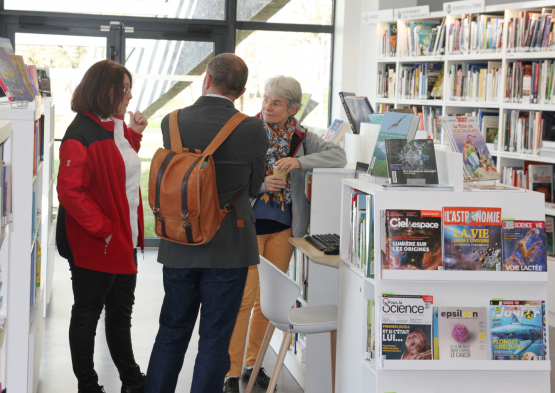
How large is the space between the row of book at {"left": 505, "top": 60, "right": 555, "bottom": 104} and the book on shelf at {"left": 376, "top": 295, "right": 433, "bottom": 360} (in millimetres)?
3252

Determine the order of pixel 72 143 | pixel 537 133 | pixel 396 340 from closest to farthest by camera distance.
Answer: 1. pixel 396 340
2. pixel 72 143
3. pixel 537 133

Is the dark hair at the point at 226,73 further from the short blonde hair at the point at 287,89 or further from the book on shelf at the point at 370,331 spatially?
the book on shelf at the point at 370,331

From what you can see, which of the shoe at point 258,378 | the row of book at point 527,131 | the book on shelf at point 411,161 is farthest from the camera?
the row of book at point 527,131

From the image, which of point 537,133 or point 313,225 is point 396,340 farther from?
point 537,133

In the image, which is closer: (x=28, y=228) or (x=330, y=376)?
(x=28, y=228)

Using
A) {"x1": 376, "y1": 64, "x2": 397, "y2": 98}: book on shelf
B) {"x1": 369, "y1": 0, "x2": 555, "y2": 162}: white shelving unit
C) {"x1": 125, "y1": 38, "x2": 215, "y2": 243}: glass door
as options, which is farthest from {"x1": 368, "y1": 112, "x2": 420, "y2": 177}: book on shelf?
{"x1": 125, "y1": 38, "x2": 215, "y2": 243}: glass door

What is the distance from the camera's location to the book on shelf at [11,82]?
2.30 m

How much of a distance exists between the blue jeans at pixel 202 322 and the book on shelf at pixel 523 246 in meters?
1.00

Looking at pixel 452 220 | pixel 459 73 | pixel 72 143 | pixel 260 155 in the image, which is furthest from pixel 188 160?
pixel 459 73

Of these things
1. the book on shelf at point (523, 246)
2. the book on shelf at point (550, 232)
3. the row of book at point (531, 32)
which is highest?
the row of book at point (531, 32)

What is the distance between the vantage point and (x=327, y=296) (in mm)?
3143

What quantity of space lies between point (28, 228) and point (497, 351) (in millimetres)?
1782

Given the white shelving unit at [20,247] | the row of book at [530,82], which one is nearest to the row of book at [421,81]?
A: the row of book at [530,82]

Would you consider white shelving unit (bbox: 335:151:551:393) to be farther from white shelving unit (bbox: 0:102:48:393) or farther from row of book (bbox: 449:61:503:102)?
row of book (bbox: 449:61:503:102)
